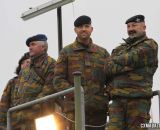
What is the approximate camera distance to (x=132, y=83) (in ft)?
36.0

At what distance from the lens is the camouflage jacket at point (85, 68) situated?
11.5 m

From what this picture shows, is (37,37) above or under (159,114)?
above

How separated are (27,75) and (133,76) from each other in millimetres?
2279

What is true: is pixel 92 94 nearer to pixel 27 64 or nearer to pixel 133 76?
pixel 133 76

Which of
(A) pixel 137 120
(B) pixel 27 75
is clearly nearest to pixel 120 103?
(A) pixel 137 120

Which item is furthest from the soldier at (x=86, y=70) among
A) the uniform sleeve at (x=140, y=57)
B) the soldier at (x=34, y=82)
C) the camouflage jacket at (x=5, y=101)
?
the camouflage jacket at (x=5, y=101)

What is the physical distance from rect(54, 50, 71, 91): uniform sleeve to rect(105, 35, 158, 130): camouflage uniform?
2.19 ft

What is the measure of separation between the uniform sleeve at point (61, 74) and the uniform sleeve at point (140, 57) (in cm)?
84

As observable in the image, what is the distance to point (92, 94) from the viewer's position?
37.7 feet

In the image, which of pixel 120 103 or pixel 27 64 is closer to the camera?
pixel 120 103

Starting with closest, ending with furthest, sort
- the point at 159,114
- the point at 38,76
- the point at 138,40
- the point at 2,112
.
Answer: the point at 159,114
the point at 138,40
the point at 38,76
the point at 2,112

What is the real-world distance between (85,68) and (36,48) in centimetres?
117

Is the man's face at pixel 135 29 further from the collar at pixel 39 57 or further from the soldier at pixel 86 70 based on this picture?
the collar at pixel 39 57

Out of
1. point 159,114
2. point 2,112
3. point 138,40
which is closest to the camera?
point 159,114
